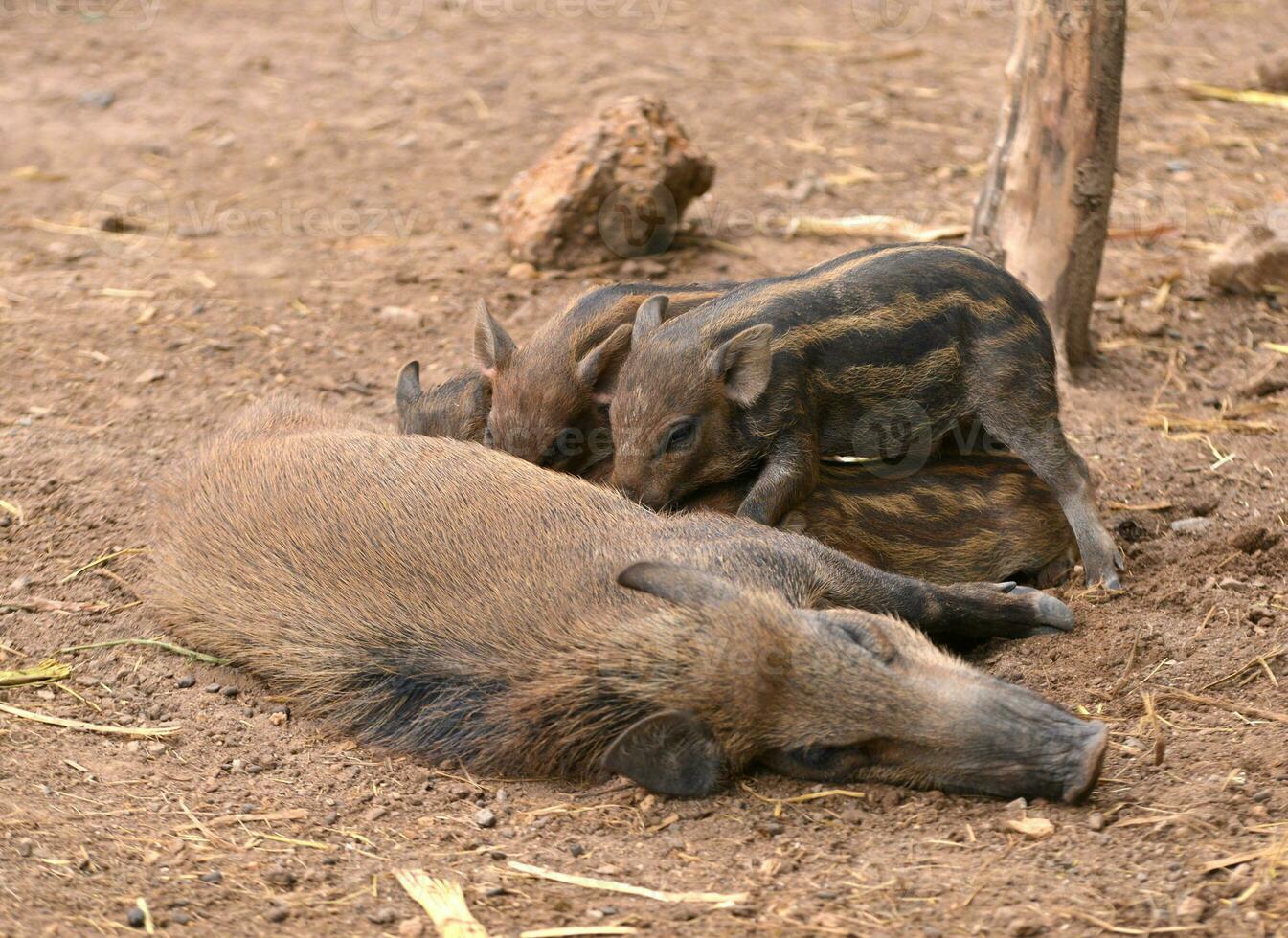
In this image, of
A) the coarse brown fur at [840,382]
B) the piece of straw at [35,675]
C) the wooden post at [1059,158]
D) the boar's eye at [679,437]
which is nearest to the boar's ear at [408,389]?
the coarse brown fur at [840,382]

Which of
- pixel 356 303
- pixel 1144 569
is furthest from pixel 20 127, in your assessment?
pixel 1144 569

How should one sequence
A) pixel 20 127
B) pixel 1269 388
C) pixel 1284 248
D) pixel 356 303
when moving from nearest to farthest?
pixel 1269 388 → pixel 1284 248 → pixel 356 303 → pixel 20 127

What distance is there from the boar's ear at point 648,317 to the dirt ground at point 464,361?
1507 mm

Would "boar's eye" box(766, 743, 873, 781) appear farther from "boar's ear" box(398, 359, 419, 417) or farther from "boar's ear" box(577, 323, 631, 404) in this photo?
"boar's ear" box(398, 359, 419, 417)

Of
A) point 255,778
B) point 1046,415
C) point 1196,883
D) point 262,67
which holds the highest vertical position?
point 262,67

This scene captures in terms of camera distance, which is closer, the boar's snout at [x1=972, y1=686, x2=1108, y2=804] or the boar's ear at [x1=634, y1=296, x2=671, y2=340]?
the boar's snout at [x1=972, y1=686, x2=1108, y2=804]

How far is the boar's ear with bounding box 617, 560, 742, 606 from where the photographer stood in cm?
368

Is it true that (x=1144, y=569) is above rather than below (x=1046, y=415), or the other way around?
below

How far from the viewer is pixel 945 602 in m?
4.27

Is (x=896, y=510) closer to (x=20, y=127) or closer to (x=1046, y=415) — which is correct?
(x=1046, y=415)

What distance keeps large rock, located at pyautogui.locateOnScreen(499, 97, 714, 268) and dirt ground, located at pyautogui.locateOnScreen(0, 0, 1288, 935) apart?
190 millimetres

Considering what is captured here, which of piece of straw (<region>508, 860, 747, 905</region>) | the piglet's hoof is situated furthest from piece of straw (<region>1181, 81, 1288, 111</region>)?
piece of straw (<region>508, 860, 747, 905</region>)

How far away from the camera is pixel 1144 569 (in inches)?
185

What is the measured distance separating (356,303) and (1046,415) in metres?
3.60
